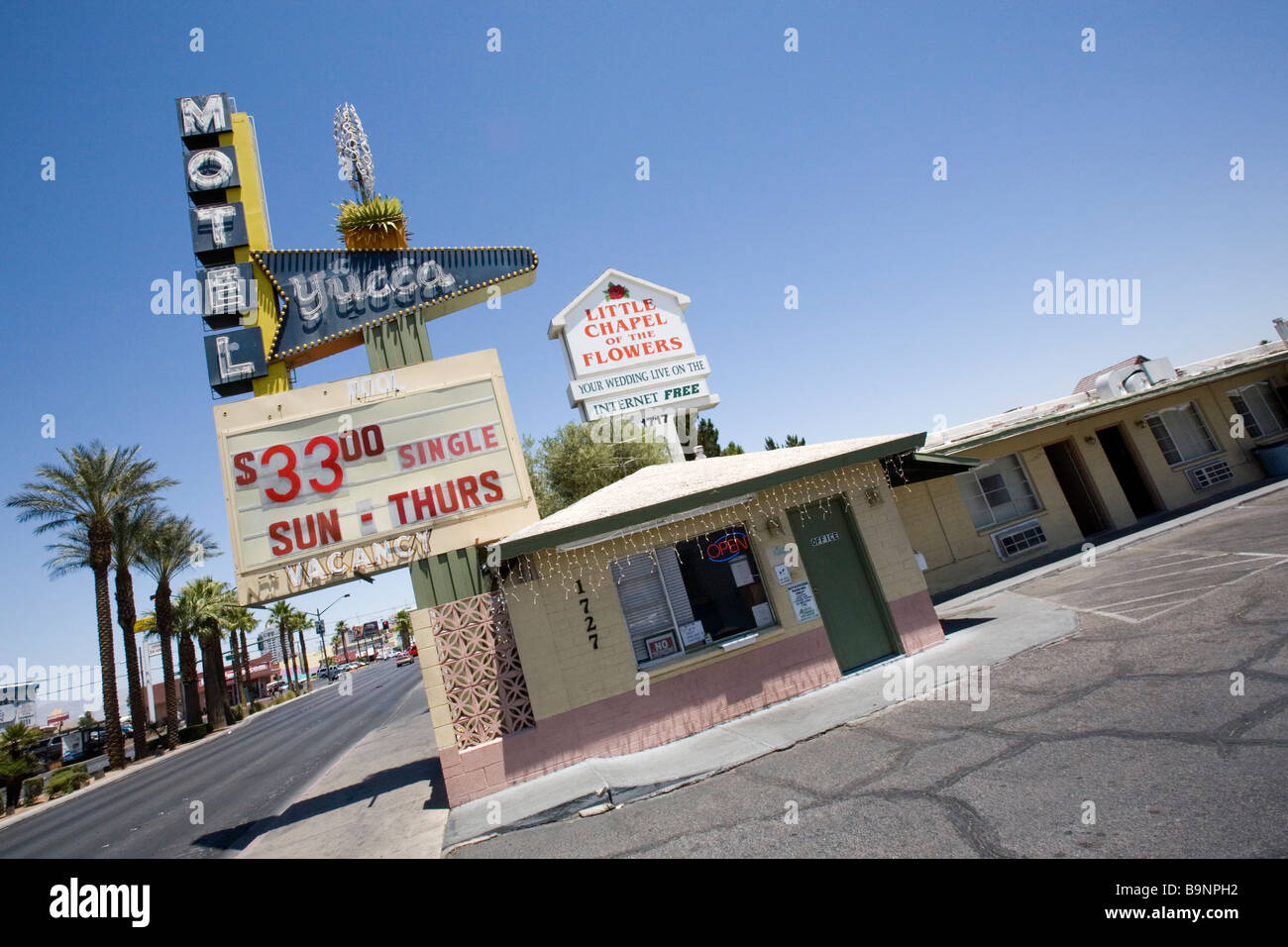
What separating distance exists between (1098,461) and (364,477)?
20.8 meters

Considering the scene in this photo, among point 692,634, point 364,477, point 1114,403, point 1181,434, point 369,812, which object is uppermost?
point 364,477

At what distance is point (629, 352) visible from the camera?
1850 centimetres

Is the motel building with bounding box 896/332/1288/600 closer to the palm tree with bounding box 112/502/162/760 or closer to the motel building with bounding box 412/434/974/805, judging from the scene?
the motel building with bounding box 412/434/974/805

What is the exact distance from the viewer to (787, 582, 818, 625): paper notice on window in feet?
33.5

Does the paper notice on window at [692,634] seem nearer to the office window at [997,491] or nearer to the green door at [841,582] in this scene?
the green door at [841,582]

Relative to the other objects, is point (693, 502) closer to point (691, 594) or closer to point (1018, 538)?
point (691, 594)

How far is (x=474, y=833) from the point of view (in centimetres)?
745

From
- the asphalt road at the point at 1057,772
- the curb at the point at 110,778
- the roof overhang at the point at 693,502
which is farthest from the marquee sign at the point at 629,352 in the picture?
the curb at the point at 110,778

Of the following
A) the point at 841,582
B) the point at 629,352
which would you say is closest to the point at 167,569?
the point at 629,352

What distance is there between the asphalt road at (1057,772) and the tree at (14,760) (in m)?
29.8

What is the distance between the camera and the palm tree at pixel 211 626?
39.9m
